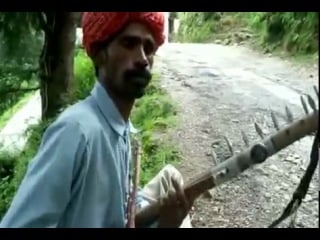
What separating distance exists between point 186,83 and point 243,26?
0.51 m

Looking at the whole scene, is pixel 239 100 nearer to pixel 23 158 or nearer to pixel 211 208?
pixel 211 208

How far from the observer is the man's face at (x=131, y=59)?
0.66 meters

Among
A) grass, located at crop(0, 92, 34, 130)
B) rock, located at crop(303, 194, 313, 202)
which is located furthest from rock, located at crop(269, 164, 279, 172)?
grass, located at crop(0, 92, 34, 130)

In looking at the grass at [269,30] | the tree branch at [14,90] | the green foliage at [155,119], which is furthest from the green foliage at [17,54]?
the grass at [269,30]

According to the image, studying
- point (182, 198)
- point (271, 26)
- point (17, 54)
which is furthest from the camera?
point (17, 54)

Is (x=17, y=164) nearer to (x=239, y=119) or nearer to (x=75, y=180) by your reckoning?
(x=239, y=119)

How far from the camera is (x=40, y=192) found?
65cm

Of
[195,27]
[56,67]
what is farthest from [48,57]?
[195,27]

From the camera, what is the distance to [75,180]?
2.15 ft

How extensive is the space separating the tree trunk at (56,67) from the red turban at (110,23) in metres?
1.13

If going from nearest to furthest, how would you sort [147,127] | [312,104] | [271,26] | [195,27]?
[312,104] < [271,26] < [195,27] < [147,127]

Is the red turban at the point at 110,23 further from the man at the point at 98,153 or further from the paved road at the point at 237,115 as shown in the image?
the paved road at the point at 237,115

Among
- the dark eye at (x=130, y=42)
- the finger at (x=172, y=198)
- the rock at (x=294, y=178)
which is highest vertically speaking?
the dark eye at (x=130, y=42)

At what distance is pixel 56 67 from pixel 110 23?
4.17 feet
